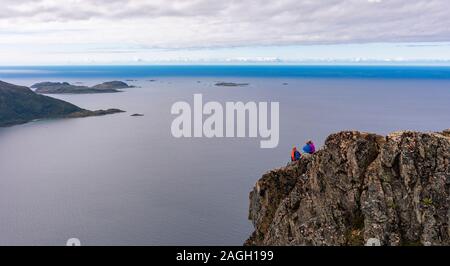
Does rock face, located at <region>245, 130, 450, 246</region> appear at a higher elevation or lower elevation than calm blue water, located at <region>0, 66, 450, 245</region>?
higher

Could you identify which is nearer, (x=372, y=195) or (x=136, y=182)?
(x=372, y=195)

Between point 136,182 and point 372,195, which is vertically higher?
point 372,195

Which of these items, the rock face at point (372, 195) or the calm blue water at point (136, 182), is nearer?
the rock face at point (372, 195)

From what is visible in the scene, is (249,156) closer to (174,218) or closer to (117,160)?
(117,160)

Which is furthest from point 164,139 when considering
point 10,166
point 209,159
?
point 10,166

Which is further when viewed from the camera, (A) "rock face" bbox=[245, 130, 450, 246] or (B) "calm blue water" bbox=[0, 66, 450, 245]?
(B) "calm blue water" bbox=[0, 66, 450, 245]

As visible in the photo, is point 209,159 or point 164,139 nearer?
point 209,159

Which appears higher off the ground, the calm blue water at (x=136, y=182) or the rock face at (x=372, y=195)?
the rock face at (x=372, y=195)
